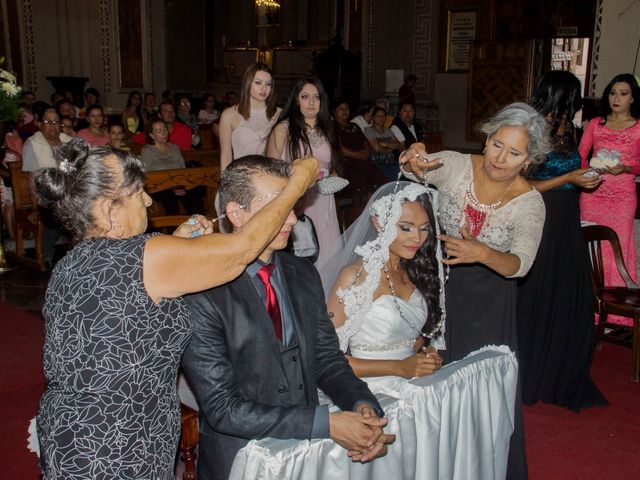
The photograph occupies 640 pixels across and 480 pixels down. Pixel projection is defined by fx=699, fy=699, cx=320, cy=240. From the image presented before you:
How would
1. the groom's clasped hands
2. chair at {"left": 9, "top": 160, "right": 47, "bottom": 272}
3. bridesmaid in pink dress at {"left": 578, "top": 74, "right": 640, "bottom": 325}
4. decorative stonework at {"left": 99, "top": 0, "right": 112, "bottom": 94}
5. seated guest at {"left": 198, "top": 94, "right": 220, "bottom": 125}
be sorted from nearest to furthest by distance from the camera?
1. the groom's clasped hands
2. bridesmaid in pink dress at {"left": 578, "top": 74, "right": 640, "bottom": 325}
3. chair at {"left": 9, "top": 160, "right": 47, "bottom": 272}
4. seated guest at {"left": 198, "top": 94, "right": 220, "bottom": 125}
5. decorative stonework at {"left": 99, "top": 0, "right": 112, "bottom": 94}

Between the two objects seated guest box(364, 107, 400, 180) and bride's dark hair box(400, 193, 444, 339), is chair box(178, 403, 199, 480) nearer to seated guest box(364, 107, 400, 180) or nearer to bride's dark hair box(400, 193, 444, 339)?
bride's dark hair box(400, 193, 444, 339)

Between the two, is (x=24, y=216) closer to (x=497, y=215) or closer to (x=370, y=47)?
(x=497, y=215)

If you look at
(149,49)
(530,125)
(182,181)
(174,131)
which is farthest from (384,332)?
(149,49)

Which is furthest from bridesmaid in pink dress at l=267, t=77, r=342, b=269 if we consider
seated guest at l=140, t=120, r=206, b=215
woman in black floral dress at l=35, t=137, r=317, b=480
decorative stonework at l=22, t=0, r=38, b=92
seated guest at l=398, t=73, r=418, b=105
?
decorative stonework at l=22, t=0, r=38, b=92

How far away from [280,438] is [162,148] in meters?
Result: 5.56

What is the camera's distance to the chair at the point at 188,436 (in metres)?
2.52

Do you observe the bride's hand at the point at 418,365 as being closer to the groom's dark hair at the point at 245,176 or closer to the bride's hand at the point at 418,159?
the bride's hand at the point at 418,159

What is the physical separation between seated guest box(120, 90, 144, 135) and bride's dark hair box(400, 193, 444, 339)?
9040mm

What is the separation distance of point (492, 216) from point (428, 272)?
382 millimetres

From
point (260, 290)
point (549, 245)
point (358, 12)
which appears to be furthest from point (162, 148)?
point (358, 12)

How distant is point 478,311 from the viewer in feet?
9.77

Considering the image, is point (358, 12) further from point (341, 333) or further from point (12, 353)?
point (341, 333)

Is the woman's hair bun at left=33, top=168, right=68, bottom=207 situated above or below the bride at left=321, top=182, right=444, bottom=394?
above

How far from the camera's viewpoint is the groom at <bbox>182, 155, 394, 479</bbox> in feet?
6.01
